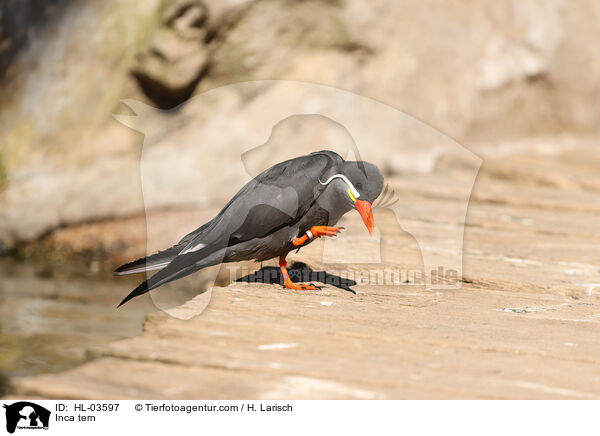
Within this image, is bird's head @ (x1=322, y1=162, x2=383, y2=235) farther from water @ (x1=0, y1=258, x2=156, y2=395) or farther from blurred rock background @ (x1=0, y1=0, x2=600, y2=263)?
blurred rock background @ (x1=0, y1=0, x2=600, y2=263)

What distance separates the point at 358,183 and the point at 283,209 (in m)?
0.24

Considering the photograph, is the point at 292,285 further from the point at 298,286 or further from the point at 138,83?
the point at 138,83

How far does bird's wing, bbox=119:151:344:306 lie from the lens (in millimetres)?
2180

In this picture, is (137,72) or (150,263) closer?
(150,263)

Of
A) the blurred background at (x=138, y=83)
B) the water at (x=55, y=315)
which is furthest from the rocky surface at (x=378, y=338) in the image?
the blurred background at (x=138, y=83)

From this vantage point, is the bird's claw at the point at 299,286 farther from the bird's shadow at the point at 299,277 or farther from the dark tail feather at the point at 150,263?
the dark tail feather at the point at 150,263

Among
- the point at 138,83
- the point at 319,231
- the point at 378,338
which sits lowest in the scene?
the point at 378,338

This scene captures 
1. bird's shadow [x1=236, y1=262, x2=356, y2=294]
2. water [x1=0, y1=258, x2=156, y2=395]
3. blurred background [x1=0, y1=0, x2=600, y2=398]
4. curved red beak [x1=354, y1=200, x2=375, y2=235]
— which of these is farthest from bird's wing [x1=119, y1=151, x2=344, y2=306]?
blurred background [x1=0, y1=0, x2=600, y2=398]

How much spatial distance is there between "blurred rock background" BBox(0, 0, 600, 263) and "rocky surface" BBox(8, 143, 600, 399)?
104 inches

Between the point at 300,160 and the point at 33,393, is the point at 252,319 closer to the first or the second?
the point at 300,160

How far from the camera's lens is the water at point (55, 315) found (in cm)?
353
